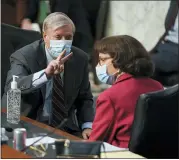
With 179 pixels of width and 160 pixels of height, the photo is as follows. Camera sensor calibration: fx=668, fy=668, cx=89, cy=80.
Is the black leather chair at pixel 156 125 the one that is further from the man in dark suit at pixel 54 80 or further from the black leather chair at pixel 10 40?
the black leather chair at pixel 10 40

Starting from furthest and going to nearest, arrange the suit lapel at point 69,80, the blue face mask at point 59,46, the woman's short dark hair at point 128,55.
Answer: the suit lapel at point 69,80
the blue face mask at point 59,46
the woman's short dark hair at point 128,55

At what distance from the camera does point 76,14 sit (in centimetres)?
597

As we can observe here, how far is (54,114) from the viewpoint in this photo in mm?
3656

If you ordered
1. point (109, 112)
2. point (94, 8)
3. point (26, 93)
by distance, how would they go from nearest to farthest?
point (109, 112) < point (26, 93) < point (94, 8)

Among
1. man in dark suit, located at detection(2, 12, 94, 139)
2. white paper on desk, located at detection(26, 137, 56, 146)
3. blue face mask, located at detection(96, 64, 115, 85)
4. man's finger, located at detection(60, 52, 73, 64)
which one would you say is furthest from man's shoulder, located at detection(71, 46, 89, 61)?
white paper on desk, located at detection(26, 137, 56, 146)

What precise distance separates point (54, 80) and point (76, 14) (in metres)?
2.38

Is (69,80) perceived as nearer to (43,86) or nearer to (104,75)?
(43,86)

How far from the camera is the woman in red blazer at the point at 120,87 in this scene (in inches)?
118

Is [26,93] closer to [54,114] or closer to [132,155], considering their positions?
[54,114]

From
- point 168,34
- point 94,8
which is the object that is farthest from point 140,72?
point 94,8

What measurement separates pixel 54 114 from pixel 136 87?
2.41ft

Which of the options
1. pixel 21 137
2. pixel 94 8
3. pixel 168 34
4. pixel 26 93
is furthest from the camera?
pixel 94 8

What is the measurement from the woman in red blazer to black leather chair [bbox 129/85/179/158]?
165 mm

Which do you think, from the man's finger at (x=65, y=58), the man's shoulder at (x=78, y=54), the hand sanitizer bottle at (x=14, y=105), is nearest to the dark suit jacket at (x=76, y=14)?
the man's shoulder at (x=78, y=54)
